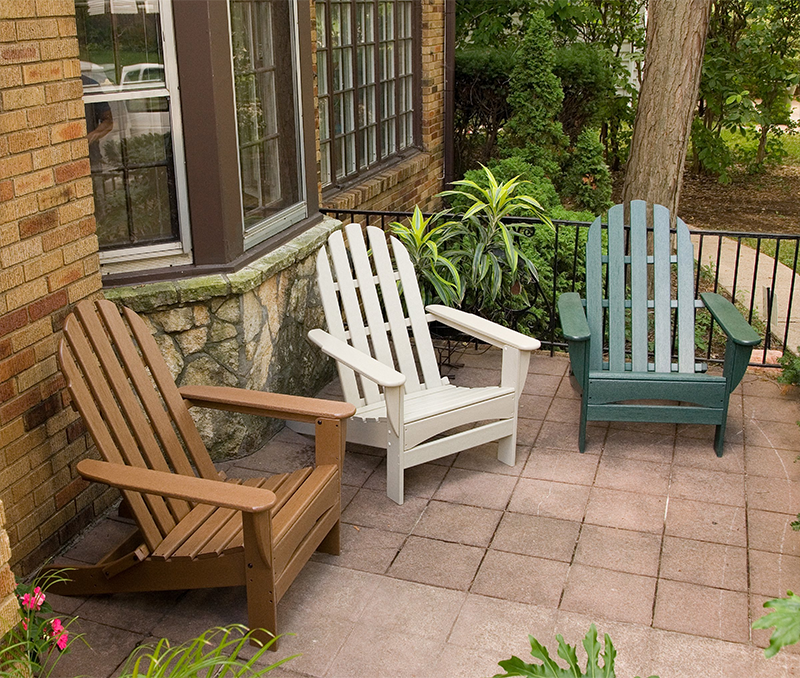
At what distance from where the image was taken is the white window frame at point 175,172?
3.57m

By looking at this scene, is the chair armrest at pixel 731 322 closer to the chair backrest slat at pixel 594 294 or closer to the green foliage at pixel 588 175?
the chair backrest slat at pixel 594 294

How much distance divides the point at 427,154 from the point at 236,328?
4369mm

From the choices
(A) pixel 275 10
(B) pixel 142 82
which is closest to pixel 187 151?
(B) pixel 142 82

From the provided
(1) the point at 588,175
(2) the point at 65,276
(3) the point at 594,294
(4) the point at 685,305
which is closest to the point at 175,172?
(2) the point at 65,276

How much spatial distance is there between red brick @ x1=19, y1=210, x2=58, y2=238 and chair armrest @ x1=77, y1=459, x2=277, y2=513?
80 centimetres

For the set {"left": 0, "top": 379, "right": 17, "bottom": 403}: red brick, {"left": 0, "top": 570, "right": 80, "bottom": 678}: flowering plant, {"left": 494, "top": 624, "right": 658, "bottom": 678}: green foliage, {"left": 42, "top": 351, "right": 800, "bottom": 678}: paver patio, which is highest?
{"left": 0, "top": 379, "right": 17, "bottom": 403}: red brick

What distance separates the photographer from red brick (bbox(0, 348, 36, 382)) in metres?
2.95

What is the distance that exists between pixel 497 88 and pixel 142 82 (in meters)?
6.06

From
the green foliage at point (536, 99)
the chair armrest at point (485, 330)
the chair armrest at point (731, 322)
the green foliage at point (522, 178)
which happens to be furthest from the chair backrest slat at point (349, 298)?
the green foliage at point (536, 99)

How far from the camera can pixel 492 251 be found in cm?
505

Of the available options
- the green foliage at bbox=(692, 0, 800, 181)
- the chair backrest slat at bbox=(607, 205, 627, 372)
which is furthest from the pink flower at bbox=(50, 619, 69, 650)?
the green foliage at bbox=(692, 0, 800, 181)

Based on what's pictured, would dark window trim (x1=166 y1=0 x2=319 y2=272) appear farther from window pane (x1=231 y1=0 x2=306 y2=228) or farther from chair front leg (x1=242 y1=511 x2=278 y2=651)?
chair front leg (x1=242 y1=511 x2=278 y2=651)

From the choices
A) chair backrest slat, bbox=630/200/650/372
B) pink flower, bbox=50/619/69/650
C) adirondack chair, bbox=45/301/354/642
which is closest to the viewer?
pink flower, bbox=50/619/69/650

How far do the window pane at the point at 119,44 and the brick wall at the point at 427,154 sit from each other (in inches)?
124
